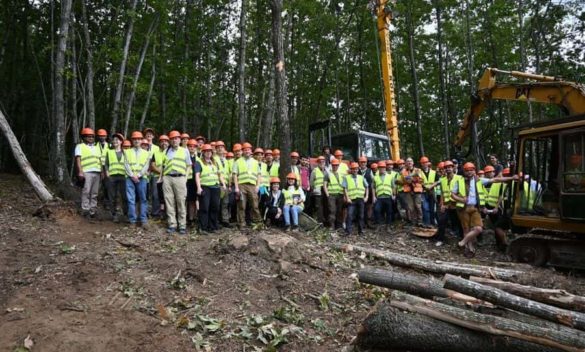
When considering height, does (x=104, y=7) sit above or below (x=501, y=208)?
above

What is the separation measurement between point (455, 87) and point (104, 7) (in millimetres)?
21435

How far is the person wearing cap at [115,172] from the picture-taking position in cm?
934

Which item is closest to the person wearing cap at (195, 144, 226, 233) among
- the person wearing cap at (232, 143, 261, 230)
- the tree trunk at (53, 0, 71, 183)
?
the person wearing cap at (232, 143, 261, 230)

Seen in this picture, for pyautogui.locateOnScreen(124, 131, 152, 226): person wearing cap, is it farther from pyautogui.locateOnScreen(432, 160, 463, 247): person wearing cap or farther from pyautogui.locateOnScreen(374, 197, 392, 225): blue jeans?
pyautogui.locateOnScreen(432, 160, 463, 247): person wearing cap

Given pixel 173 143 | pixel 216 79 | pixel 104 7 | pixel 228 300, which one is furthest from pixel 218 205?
pixel 216 79

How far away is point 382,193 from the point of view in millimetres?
11977

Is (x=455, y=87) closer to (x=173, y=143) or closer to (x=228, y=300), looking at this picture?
(x=173, y=143)

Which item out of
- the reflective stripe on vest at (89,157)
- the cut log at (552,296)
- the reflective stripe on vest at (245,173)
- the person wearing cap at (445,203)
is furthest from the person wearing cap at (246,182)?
the cut log at (552,296)

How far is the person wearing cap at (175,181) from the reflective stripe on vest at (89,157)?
1.37 m

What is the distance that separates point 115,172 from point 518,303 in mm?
7519

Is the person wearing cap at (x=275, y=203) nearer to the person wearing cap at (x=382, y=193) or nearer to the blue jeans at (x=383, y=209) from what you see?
the person wearing cap at (x=382, y=193)

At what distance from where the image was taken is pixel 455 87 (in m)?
30.2

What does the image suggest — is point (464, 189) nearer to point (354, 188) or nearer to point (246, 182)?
point (354, 188)

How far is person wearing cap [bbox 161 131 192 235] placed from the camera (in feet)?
30.1
